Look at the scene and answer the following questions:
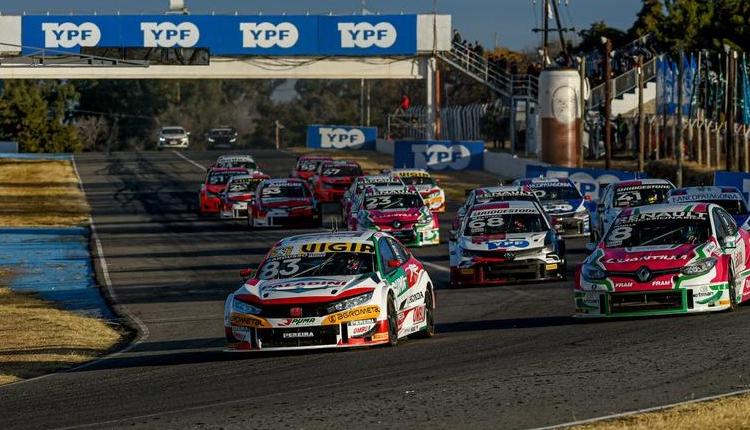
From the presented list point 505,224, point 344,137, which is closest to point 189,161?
point 344,137

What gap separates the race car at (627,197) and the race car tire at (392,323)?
14.0 meters

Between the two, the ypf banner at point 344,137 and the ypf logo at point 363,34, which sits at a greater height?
the ypf logo at point 363,34

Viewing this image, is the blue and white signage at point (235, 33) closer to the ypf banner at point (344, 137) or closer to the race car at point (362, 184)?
the ypf banner at point (344, 137)

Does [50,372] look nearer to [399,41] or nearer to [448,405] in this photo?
[448,405]

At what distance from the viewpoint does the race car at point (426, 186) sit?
44.6m

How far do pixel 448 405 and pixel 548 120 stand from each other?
4985 centimetres

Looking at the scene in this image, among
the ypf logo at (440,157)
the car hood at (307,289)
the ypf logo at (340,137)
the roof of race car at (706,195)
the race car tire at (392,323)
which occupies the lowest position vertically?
the race car tire at (392,323)

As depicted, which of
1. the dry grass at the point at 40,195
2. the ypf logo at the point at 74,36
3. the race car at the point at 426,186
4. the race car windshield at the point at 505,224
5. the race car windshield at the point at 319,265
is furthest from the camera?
the ypf logo at the point at 74,36

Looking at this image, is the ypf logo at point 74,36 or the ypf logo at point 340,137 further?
the ypf logo at point 340,137

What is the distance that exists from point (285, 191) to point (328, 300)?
25.9 m

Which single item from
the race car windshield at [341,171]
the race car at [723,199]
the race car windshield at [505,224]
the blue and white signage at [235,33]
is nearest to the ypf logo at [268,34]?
the blue and white signage at [235,33]

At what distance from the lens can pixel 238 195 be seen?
44750mm

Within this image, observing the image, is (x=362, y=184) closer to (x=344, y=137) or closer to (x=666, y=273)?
(x=666, y=273)

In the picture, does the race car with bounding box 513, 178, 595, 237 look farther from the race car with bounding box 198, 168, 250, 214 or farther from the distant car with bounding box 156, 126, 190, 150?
the distant car with bounding box 156, 126, 190, 150
